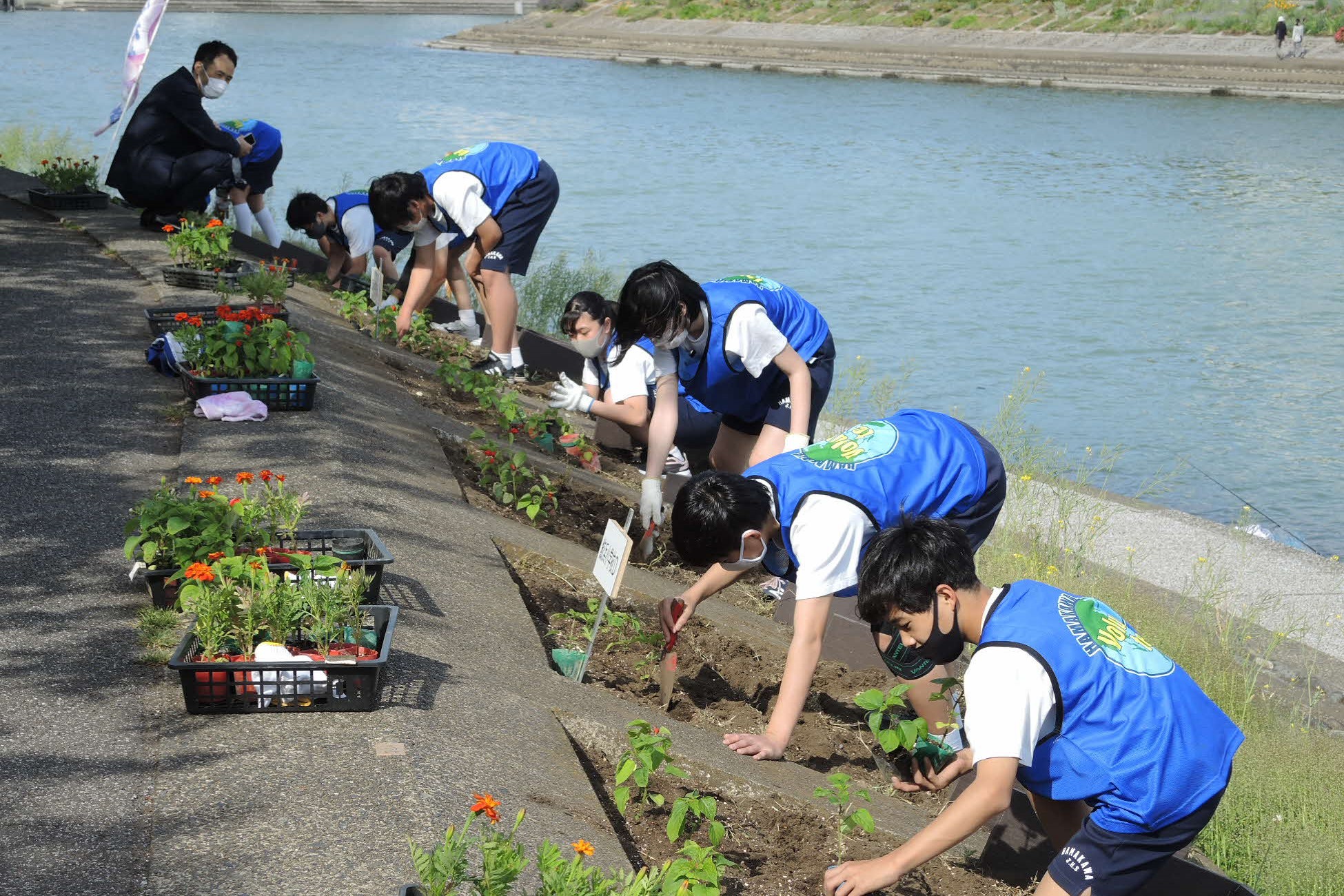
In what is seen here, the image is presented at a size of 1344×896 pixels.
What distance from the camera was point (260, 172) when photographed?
11047 millimetres

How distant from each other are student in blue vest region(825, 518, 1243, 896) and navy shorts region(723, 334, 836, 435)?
9.25 ft

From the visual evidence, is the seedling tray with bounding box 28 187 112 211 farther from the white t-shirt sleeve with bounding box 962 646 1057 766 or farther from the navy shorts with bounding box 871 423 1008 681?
the white t-shirt sleeve with bounding box 962 646 1057 766

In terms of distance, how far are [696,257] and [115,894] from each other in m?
16.4

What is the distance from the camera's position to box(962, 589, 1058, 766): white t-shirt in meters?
2.96

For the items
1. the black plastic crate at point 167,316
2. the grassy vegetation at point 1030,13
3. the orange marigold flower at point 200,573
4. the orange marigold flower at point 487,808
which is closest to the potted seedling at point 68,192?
the black plastic crate at point 167,316

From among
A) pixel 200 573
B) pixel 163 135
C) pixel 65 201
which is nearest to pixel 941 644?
pixel 200 573

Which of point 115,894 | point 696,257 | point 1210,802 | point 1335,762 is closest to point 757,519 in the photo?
point 1210,802

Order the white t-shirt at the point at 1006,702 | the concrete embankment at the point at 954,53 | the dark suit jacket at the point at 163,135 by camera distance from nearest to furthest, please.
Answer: the white t-shirt at the point at 1006,702 < the dark suit jacket at the point at 163,135 < the concrete embankment at the point at 954,53

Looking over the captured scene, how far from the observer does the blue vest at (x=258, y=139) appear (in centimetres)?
1073

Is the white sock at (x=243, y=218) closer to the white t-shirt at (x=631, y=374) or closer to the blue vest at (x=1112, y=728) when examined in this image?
the white t-shirt at (x=631, y=374)

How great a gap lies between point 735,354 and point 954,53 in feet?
136

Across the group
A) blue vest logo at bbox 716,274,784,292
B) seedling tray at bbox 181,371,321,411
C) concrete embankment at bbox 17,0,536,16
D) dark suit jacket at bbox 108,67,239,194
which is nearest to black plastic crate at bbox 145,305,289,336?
seedling tray at bbox 181,371,321,411

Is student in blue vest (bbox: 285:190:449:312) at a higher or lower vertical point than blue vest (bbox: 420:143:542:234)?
lower

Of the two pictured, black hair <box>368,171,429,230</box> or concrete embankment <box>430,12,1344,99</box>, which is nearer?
black hair <box>368,171,429,230</box>
